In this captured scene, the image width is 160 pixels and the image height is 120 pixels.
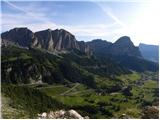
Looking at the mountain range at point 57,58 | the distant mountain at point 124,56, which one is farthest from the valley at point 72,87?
the distant mountain at point 124,56

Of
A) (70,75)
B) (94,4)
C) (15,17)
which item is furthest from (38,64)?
(94,4)

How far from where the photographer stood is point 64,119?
17.0 ft

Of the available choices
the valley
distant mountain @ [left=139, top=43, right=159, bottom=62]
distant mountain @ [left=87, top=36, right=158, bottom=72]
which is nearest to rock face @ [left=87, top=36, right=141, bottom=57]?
distant mountain @ [left=87, top=36, right=158, bottom=72]

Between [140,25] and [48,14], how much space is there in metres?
2.75

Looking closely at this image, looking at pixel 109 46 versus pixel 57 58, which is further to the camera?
pixel 109 46

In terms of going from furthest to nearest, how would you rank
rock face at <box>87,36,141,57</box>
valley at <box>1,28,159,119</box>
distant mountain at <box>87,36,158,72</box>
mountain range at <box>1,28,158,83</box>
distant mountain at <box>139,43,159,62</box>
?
mountain range at <box>1,28,158,83</box> < distant mountain at <box>87,36,158,72</box> < rock face at <box>87,36,141,57</box> < valley at <box>1,28,159,119</box> < distant mountain at <box>139,43,159,62</box>

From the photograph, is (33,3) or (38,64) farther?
(38,64)

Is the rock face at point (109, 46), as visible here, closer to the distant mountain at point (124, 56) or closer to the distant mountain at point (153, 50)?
the distant mountain at point (124, 56)

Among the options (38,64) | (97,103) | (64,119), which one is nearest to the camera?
(64,119)

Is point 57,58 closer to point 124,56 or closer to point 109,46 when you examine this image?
point 124,56

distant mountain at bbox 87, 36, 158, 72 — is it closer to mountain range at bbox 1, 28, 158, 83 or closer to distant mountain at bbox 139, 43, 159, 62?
mountain range at bbox 1, 28, 158, 83

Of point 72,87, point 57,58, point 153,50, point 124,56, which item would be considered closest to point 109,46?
point 57,58

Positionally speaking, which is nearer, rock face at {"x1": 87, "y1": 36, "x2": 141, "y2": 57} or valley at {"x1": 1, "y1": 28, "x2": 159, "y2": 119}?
valley at {"x1": 1, "y1": 28, "x2": 159, "y2": 119}

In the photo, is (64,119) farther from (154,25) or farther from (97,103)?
(97,103)
